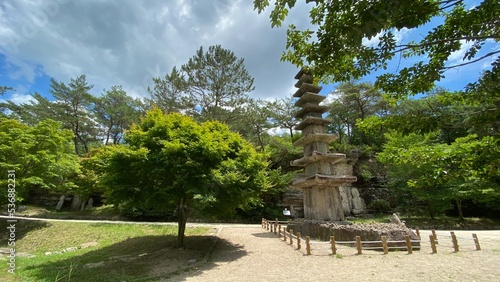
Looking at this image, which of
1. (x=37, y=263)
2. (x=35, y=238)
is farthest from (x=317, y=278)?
(x=35, y=238)

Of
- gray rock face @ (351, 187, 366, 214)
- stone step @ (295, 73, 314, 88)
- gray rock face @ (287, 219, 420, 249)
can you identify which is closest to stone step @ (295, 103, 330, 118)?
stone step @ (295, 73, 314, 88)

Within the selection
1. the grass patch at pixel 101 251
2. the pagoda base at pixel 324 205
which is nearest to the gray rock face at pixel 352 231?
the pagoda base at pixel 324 205

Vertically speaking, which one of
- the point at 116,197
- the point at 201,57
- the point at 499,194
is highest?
the point at 201,57

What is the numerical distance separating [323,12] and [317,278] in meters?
6.85

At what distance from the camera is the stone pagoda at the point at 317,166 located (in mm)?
15164

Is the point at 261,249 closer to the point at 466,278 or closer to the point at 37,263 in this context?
the point at 466,278

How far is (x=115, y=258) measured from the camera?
11.1m

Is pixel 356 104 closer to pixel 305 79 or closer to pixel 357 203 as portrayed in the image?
pixel 357 203

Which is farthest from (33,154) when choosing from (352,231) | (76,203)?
(352,231)

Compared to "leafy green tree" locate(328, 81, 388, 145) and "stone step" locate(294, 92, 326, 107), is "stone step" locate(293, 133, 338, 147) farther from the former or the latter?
"leafy green tree" locate(328, 81, 388, 145)

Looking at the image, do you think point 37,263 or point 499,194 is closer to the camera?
point 37,263

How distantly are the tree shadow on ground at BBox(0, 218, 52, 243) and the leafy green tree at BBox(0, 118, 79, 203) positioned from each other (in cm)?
200

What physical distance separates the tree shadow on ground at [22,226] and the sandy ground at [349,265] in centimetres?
1312

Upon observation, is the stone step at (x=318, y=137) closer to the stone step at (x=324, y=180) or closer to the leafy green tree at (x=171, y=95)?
the stone step at (x=324, y=180)
